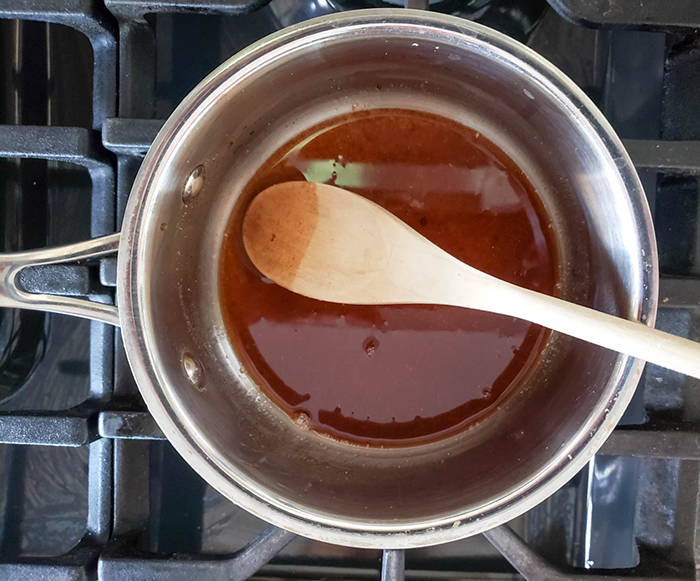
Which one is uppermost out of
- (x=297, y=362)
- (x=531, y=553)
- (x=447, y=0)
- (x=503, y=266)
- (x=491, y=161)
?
(x=447, y=0)

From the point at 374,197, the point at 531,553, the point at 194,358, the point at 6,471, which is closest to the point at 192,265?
the point at 194,358

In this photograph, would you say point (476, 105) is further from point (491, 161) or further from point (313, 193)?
point (313, 193)

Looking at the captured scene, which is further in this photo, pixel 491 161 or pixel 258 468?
pixel 491 161

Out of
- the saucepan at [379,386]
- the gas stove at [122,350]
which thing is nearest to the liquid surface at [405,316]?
the saucepan at [379,386]

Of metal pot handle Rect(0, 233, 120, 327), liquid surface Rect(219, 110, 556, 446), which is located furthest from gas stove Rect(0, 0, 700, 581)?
liquid surface Rect(219, 110, 556, 446)

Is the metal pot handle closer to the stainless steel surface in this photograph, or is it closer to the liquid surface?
the stainless steel surface

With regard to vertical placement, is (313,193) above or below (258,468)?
above

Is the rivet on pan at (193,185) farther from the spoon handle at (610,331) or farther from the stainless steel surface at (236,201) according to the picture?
the spoon handle at (610,331)
